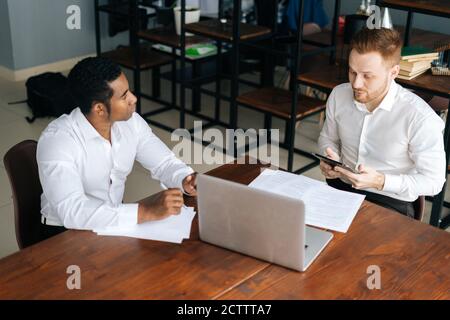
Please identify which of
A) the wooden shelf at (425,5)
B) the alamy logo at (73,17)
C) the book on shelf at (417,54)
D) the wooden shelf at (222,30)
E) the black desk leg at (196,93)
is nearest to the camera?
the wooden shelf at (425,5)

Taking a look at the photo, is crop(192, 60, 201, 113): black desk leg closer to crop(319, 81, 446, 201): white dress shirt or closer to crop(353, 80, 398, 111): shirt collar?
crop(319, 81, 446, 201): white dress shirt

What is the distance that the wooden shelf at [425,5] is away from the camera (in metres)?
3.01

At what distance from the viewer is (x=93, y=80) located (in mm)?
2162

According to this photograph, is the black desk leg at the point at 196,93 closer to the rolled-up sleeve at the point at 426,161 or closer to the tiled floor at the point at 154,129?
the tiled floor at the point at 154,129

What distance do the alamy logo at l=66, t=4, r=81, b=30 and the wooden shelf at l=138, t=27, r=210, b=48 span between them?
123 cm

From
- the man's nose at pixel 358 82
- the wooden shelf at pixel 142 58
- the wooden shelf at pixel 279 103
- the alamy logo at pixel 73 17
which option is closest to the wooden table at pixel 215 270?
the man's nose at pixel 358 82

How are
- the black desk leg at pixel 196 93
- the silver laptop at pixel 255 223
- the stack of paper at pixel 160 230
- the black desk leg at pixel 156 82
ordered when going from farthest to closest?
1. the black desk leg at pixel 156 82
2. the black desk leg at pixel 196 93
3. the stack of paper at pixel 160 230
4. the silver laptop at pixel 255 223

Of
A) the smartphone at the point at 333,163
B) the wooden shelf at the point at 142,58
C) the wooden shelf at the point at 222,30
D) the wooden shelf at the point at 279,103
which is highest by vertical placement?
the wooden shelf at the point at 222,30

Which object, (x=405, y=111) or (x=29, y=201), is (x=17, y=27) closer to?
(x=29, y=201)

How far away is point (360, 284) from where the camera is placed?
1740 millimetres

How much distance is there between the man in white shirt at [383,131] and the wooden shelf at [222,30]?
165 cm

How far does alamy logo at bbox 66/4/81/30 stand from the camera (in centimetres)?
563

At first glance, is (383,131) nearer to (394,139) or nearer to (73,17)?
(394,139)

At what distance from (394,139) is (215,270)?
3.26ft
